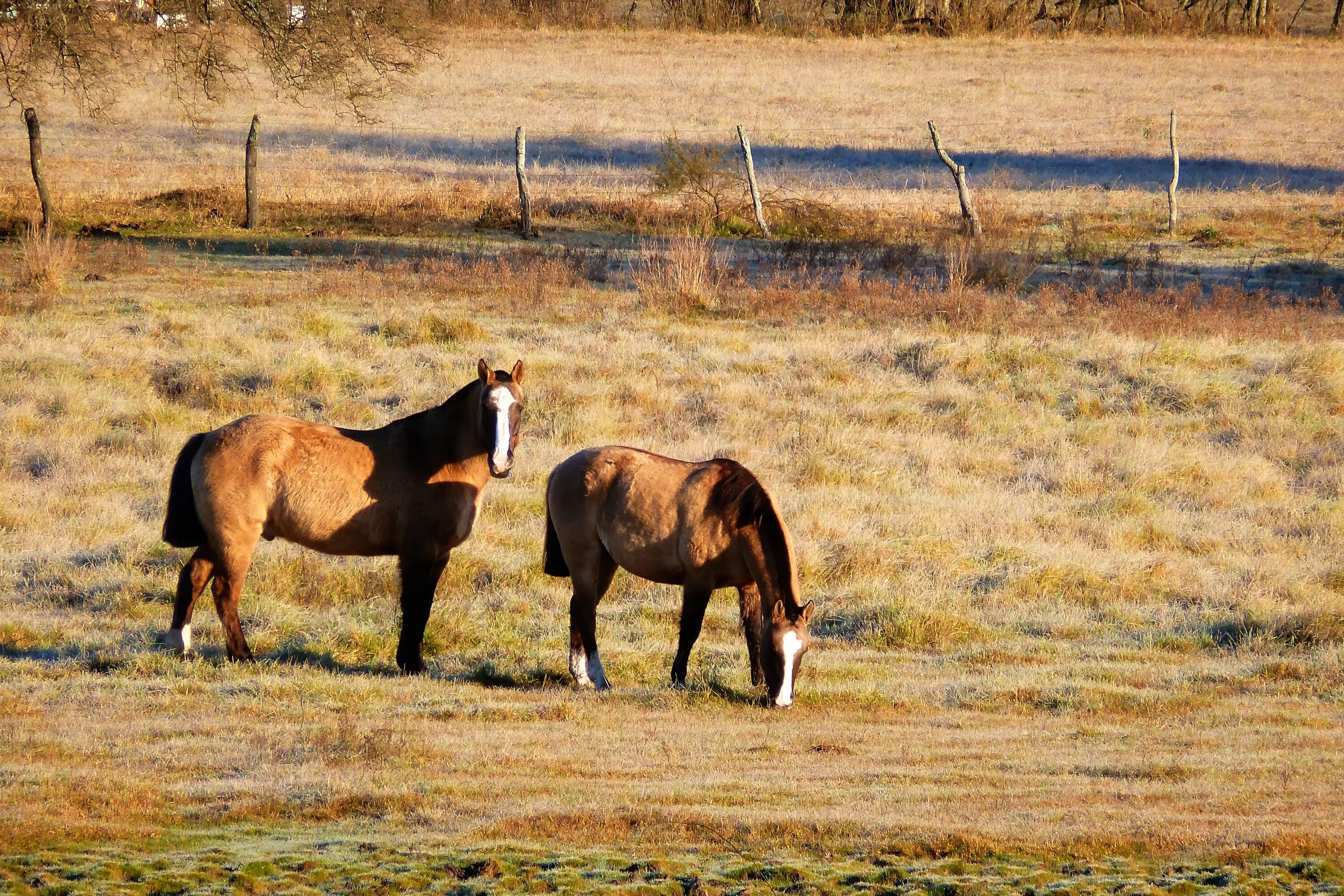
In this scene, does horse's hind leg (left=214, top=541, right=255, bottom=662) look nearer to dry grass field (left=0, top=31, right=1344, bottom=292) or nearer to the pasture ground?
the pasture ground

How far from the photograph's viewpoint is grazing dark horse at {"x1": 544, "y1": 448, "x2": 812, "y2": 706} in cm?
839

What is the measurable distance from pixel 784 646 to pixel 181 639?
3870 millimetres

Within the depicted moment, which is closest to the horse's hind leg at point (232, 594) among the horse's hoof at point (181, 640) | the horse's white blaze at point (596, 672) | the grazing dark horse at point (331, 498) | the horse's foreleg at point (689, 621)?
the grazing dark horse at point (331, 498)

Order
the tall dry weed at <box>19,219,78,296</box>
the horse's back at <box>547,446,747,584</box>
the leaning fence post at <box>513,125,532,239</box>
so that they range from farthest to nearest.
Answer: the leaning fence post at <box>513,125,532,239</box>, the tall dry weed at <box>19,219,78,296</box>, the horse's back at <box>547,446,747,584</box>

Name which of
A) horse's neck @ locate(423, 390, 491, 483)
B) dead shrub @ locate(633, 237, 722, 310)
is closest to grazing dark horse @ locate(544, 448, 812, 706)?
horse's neck @ locate(423, 390, 491, 483)

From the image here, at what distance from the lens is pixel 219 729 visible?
7605 millimetres

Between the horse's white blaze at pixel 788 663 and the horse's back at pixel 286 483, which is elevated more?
the horse's back at pixel 286 483

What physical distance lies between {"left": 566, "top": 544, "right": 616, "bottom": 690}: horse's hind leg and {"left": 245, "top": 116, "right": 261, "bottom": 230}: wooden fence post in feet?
65.5

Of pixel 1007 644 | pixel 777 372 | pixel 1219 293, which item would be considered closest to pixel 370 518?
pixel 1007 644

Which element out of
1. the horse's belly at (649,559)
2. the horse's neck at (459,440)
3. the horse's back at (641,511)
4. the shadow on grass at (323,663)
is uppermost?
the horse's neck at (459,440)

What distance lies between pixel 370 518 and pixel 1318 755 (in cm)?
561

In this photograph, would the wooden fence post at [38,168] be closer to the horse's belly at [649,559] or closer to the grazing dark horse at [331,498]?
the grazing dark horse at [331,498]

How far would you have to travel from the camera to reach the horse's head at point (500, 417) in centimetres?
871

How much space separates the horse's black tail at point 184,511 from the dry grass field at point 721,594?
2.51 feet
